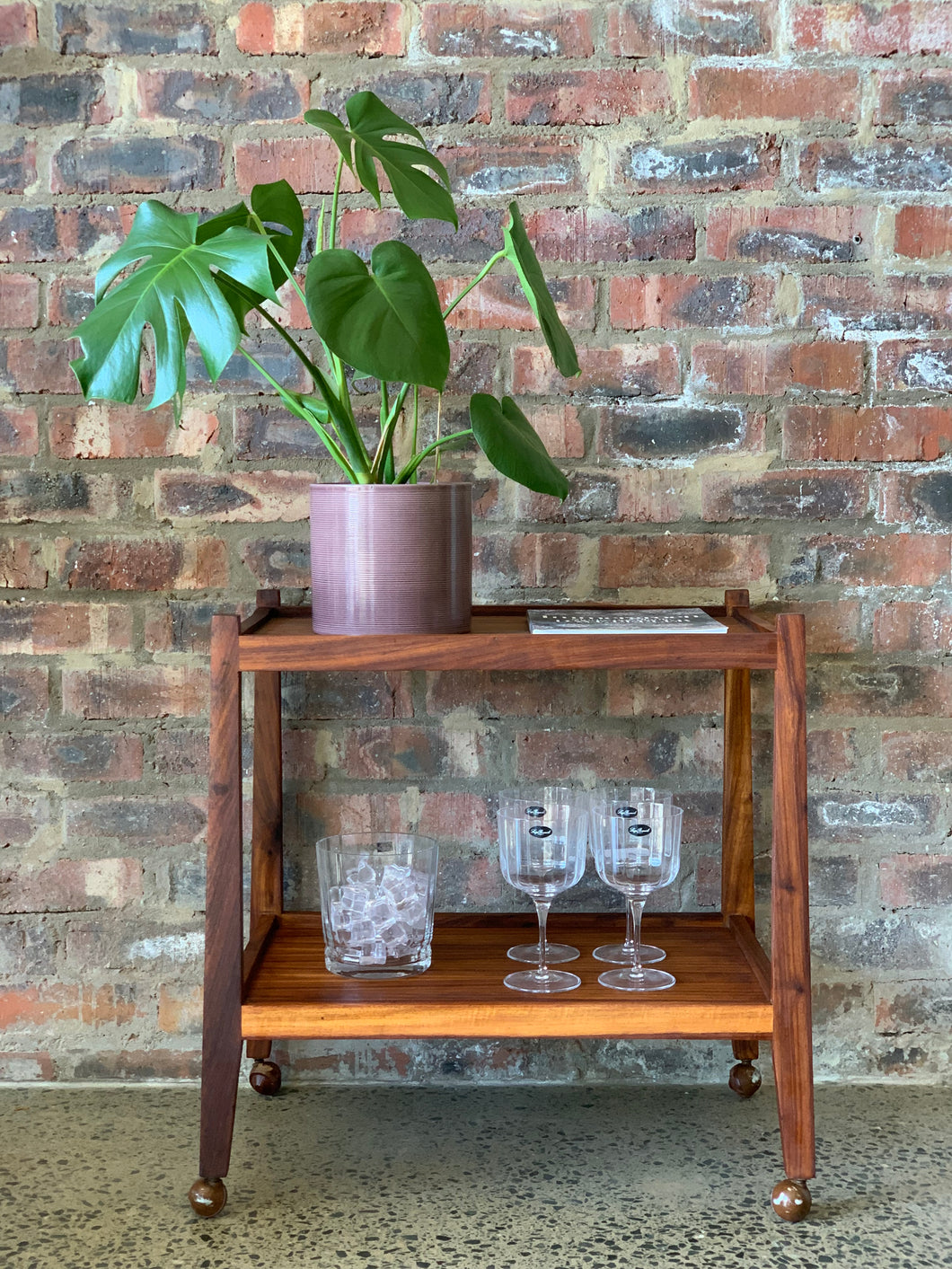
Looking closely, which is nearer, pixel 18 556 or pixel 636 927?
pixel 636 927

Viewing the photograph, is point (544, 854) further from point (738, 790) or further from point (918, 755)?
point (918, 755)

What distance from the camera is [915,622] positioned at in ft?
5.16

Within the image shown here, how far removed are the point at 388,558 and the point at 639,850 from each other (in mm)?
421

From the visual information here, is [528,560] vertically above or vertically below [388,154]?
below

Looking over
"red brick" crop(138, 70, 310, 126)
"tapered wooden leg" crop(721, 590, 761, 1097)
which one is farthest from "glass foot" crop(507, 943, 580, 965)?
"red brick" crop(138, 70, 310, 126)

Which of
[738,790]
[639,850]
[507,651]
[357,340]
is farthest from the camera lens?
[738,790]

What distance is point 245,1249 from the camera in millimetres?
1223

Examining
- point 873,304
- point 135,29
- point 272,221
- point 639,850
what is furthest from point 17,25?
point 639,850

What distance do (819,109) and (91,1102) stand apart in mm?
1580

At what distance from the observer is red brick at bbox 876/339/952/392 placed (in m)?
1.55

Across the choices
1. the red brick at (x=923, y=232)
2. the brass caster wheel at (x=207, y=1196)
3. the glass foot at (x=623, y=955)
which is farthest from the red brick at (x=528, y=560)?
the brass caster wheel at (x=207, y=1196)

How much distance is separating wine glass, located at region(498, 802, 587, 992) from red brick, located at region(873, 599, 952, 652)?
53 cm

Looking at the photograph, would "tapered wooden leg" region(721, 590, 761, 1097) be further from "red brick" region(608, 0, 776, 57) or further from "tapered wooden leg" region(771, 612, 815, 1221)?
"red brick" region(608, 0, 776, 57)

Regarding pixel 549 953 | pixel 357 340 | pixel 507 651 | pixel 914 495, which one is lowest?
pixel 549 953
